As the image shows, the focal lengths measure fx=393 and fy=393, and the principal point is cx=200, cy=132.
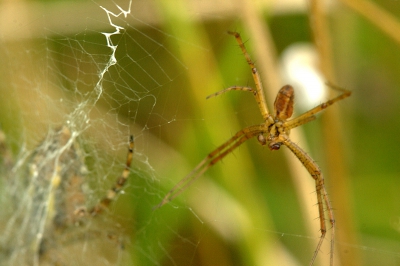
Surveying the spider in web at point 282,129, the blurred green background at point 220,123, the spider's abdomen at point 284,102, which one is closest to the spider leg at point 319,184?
the spider in web at point 282,129

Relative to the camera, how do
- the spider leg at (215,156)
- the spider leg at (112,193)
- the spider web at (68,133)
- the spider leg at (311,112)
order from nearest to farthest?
1. the spider leg at (311,112)
2. the spider leg at (215,156)
3. the spider leg at (112,193)
4. the spider web at (68,133)

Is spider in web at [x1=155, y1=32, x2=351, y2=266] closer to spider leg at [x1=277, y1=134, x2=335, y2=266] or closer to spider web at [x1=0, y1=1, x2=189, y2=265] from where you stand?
spider leg at [x1=277, y1=134, x2=335, y2=266]

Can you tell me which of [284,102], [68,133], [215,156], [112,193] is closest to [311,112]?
[284,102]

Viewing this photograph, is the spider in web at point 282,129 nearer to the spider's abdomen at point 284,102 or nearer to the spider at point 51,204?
the spider's abdomen at point 284,102

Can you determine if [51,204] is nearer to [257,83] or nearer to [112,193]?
[112,193]

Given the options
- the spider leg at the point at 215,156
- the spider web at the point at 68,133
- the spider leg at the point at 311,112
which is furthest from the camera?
the spider web at the point at 68,133

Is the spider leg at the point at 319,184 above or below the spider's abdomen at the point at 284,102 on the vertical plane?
below

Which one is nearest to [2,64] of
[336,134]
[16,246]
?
[16,246]

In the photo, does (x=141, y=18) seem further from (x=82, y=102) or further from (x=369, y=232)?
(x=369, y=232)
